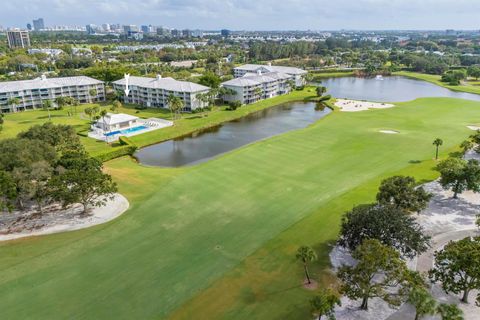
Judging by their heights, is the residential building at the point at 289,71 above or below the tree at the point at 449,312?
above

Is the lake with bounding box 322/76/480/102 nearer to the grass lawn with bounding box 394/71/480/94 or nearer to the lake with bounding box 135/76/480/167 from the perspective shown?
the lake with bounding box 135/76/480/167

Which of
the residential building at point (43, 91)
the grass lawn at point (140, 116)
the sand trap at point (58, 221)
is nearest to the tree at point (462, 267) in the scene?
the sand trap at point (58, 221)

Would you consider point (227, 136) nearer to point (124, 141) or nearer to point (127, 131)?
point (124, 141)

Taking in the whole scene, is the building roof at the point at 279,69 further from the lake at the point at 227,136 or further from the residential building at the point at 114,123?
the residential building at the point at 114,123

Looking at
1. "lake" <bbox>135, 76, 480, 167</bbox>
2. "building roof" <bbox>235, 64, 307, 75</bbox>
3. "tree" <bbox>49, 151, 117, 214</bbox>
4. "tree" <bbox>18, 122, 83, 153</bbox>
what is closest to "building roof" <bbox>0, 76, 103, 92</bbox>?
"lake" <bbox>135, 76, 480, 167</bbox>

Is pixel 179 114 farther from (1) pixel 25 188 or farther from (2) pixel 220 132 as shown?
(1) pixel 25 188

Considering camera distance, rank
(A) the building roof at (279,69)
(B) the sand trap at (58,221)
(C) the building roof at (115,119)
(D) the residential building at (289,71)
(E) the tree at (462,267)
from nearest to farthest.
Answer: (E) the tree at (462,267) → (B) the sand trap at (58,221) → (C) the building roof at (115,119) → (D) the residential building at (289,71) → (A) the building roof at (279,69)

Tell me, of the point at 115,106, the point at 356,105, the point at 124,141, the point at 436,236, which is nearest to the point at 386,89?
the point at 356,105
